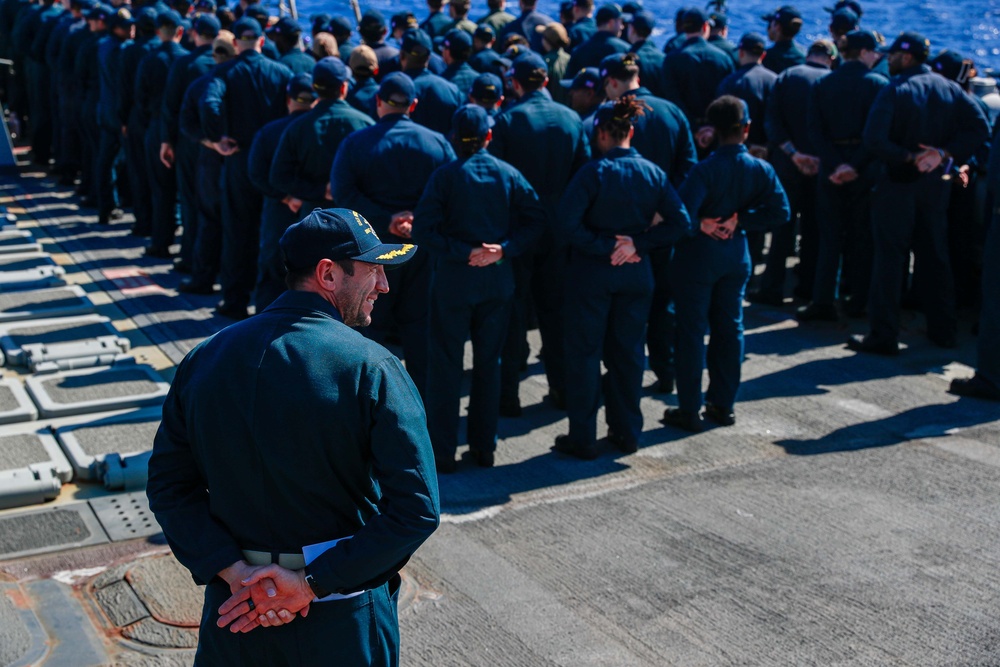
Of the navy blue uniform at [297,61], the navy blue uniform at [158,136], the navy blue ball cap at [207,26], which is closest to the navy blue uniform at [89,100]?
the navy blue uniform at [158,136]

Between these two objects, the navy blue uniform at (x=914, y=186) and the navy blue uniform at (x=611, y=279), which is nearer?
the navy blue uniform at (x=611, y=279)

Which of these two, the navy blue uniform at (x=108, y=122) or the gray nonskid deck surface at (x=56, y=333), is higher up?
the navy blue uniform at (x=108, y=122)

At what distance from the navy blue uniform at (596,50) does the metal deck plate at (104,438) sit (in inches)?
219

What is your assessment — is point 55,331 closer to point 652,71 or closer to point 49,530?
point 49,530

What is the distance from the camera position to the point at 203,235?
33.6ft

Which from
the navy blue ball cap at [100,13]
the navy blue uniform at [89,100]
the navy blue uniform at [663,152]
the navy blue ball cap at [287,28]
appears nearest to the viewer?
the navy blue uniform at [663,152]

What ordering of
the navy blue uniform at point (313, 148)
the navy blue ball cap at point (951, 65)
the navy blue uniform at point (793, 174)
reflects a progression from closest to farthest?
the navy blue uniform at point (313, 148)
the navy blue ball cap at point (951, 65)
the navy blue uniform at point (793, 174)

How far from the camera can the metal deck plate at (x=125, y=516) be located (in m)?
5.78

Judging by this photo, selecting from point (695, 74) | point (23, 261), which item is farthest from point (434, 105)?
point (23, 261)

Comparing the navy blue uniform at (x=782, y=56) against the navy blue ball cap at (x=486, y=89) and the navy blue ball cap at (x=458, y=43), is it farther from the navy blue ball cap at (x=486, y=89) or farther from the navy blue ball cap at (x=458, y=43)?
the navy blue ball cap at (x=486, y=89)

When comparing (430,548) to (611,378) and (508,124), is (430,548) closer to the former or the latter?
(611,378)

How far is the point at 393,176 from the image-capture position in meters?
7.12

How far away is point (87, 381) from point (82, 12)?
24.7 ft

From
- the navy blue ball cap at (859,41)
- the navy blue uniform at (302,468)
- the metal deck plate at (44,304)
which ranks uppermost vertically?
the navy blue ball cap at (859,41)
